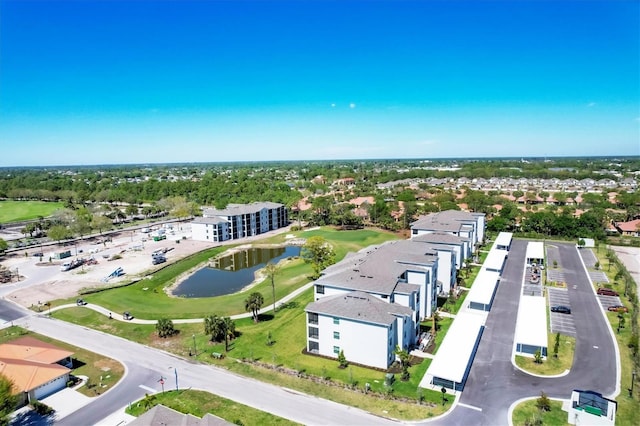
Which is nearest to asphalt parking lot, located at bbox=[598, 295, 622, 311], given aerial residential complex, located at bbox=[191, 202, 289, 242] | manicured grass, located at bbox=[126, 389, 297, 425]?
manicured grass, located at bbox=[126, 389, 297, 425]

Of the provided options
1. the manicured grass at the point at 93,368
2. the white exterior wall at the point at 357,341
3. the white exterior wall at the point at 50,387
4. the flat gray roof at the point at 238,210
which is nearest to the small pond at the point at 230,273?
the flat gray roof at the point at 238,210

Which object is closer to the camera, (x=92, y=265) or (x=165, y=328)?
(x=165, y=328)

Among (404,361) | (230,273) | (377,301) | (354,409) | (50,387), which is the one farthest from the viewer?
(230,273)

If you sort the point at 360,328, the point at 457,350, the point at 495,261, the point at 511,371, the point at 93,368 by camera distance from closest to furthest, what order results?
1. the point at 511,371
2. the point at 457,350
3. the point at 360,328
4. the point at 93,368
5. the point at 495,261

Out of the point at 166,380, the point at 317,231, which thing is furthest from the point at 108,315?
the point at 317,231

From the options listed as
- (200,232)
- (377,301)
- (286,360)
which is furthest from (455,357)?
(200,232)

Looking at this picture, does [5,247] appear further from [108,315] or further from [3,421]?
[3,421]

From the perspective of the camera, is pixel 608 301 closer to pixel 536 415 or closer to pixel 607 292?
pixel 607 292

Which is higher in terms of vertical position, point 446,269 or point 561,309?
point 446,269
